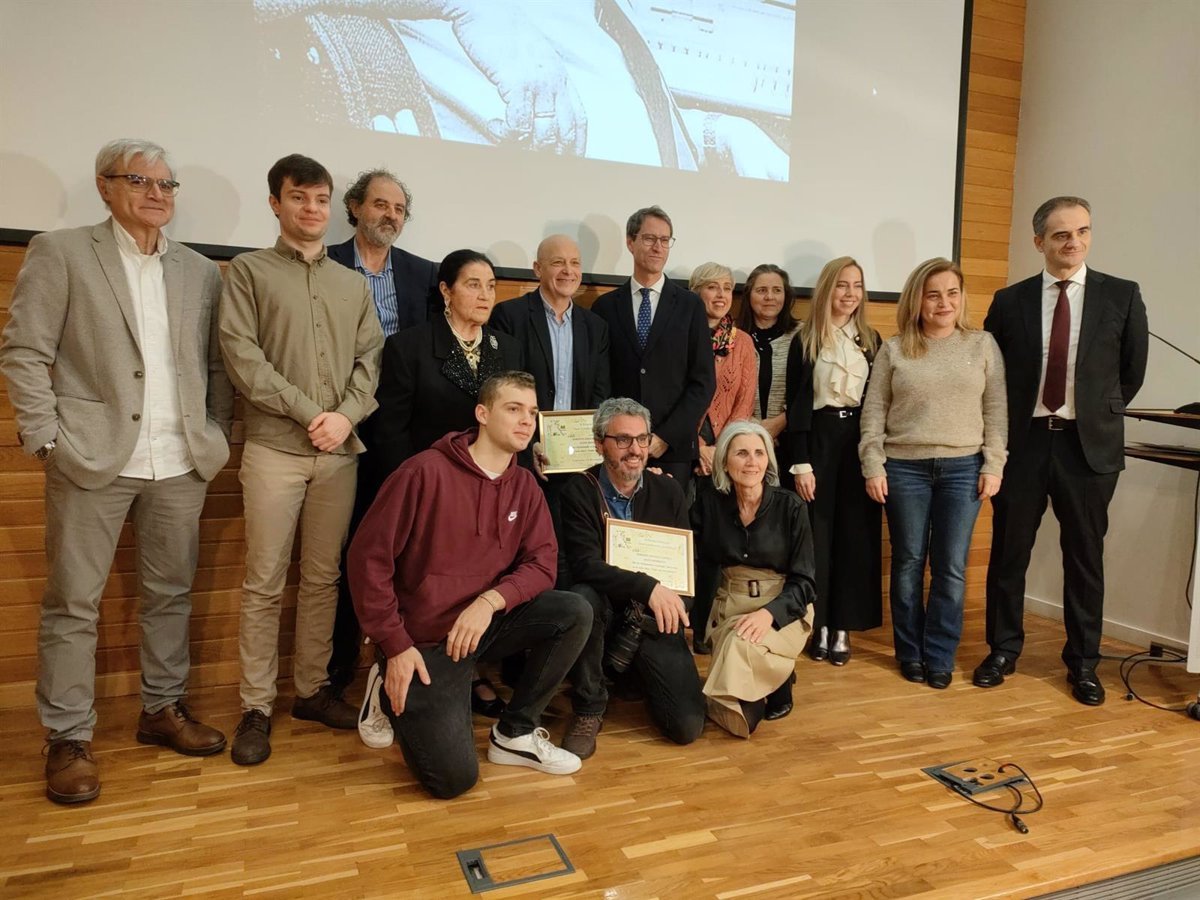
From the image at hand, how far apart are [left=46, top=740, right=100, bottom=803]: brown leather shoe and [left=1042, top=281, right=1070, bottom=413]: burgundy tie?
11.1ft

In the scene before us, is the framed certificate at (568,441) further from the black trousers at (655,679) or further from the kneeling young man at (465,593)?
the black trousers at (655,679)

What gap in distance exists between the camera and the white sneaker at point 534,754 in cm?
254

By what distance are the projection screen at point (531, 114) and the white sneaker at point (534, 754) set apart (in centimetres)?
196

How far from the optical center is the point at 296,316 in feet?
8.61

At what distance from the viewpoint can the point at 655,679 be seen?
9.10ft

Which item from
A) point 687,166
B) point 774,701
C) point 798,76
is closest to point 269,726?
point 774,701

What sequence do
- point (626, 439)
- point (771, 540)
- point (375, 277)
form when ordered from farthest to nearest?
point (375, 277) < point (771, 540) < point (626, 439)

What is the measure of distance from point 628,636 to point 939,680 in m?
1.37

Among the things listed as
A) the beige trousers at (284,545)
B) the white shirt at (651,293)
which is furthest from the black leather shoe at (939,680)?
the beige trousers at (284,545)

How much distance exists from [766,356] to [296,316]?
201cm

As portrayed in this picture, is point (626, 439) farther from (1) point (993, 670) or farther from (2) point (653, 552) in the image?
(1) point (993, 670)

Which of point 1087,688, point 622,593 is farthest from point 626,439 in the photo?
point 1087,688

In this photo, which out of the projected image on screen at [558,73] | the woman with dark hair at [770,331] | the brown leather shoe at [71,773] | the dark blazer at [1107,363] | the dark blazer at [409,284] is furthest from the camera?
the woman with dark hair at [770,331]

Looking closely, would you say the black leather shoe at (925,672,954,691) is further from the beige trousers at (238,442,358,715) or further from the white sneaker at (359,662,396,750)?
the beige trousers at (238,442,358,715)
